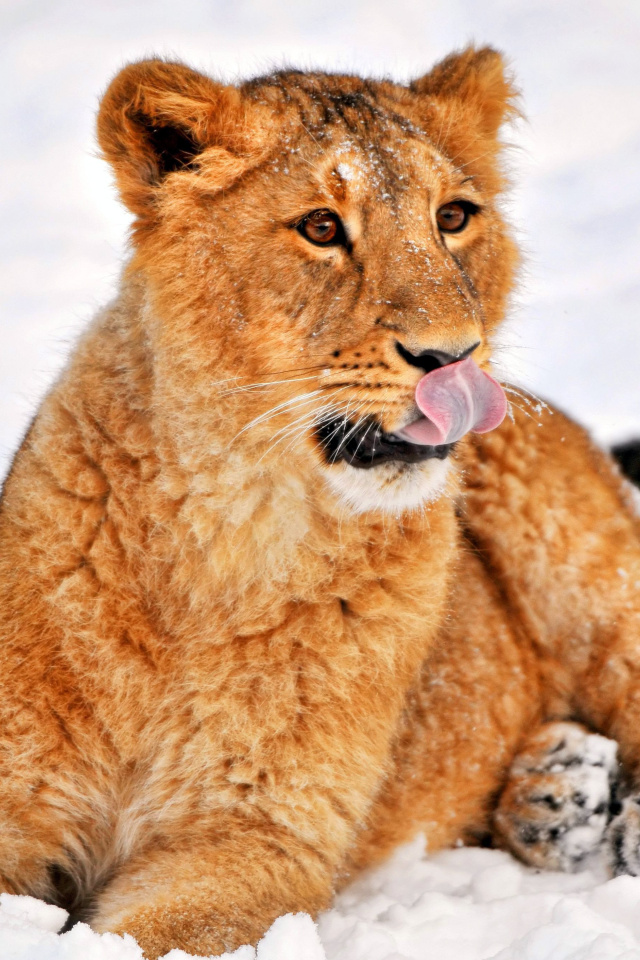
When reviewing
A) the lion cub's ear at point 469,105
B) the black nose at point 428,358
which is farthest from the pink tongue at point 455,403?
the lion cub's ear at point 469,105

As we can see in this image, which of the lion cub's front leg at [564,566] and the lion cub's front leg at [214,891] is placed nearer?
the lion cub's front leg at [214,891]

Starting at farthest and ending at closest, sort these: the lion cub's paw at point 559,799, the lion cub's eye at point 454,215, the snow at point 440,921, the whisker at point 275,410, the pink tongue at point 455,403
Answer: the lion cub's paw at point 559,799, the lion cub's eye at point 454,215, the whisker at point 275,410, the pink tongue at point 455,403, the snow at point 440,921

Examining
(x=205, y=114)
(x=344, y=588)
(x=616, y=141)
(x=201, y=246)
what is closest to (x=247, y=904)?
(x=344, y=588)

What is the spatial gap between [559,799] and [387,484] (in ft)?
4.38

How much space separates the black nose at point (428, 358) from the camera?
2832 millimetres

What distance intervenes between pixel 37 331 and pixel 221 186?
422 cm

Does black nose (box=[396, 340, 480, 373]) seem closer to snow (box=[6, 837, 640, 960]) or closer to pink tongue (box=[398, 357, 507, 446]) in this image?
pink tongue (box=[398, 357, 507, 446])

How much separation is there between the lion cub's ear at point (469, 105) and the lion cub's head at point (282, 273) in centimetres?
41

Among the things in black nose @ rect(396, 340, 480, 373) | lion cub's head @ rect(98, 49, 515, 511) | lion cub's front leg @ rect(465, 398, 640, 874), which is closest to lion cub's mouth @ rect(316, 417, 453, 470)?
lion cub's head @ rect(98, 49, 515, 511)

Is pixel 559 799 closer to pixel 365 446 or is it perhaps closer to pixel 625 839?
pixel 625 839

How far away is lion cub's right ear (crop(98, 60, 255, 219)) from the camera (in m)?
3.07

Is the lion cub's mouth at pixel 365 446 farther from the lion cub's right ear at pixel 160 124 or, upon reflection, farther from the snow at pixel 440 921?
the snow at pixel 440 921

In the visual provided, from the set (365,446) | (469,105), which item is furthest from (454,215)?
(365,446)

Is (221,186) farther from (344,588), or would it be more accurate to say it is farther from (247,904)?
(247,904)
